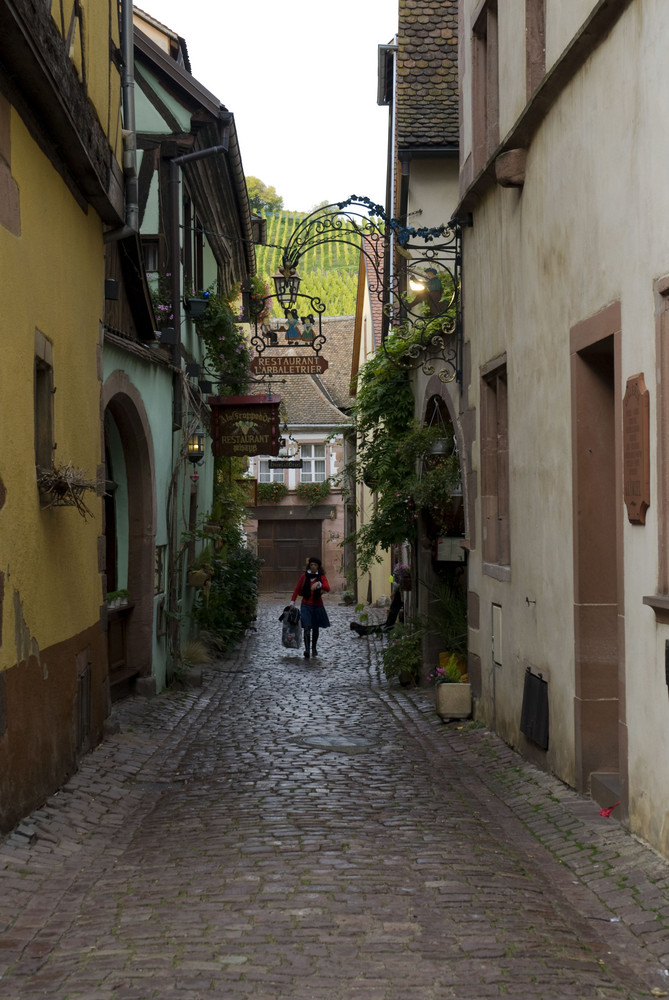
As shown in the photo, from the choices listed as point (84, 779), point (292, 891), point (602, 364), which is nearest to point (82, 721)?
point (84, 779)

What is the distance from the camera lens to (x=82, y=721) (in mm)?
9016

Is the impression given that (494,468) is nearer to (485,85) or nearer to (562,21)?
(485,85)

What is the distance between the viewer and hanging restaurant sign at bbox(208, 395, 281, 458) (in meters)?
16.5

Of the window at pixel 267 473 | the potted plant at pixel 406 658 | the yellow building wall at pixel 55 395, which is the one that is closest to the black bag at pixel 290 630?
the potted plant at pixel 406 658

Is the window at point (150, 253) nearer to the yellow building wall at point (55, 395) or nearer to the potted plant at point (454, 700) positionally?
the yellow building wall at point (55, 395)

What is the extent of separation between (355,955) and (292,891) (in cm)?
90

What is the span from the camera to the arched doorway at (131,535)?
40.0 ft

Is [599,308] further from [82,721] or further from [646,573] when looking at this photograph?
[82,721]

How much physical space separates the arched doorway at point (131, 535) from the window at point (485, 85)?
4.01 metres

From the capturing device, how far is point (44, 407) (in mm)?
7828

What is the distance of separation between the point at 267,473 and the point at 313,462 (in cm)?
156

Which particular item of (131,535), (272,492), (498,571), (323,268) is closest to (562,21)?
(498,571)

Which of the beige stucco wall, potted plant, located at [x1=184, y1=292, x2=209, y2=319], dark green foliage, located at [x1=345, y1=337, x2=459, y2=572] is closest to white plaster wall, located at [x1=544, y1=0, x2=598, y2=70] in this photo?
the beige stucco wall

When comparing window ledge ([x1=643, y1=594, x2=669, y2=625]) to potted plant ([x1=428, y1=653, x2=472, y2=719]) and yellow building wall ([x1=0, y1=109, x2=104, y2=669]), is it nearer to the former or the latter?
yellow building wall ([x1=0, y1=109, x2=104, y2=669])
